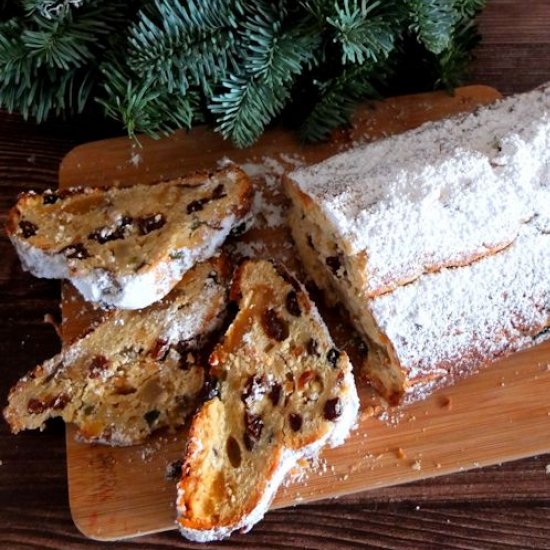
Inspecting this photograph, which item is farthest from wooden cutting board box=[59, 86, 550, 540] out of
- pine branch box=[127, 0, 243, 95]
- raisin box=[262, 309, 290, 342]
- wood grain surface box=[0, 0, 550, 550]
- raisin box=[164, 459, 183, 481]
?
pine branch box=[127, 0, 243, 95]

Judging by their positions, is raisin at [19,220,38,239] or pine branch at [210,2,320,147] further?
raisin at [19,220,38,239]

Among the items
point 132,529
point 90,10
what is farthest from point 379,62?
point 132,529

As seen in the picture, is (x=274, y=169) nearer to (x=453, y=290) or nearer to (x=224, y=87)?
(x=224, y=87)

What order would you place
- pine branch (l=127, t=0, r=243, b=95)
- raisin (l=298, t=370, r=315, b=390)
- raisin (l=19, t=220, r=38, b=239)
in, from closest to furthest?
pine branch (l=127, t=0, r=243, b=95)
raisin (l=298, t=370, r=315, b=390)
raisin (l=19, t=220, r=38, b=239)

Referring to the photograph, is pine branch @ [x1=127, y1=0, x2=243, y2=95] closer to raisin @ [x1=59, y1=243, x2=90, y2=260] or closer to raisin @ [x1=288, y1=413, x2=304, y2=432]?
raisin @ [x1=59, y1=243, x2=90, y2=260]

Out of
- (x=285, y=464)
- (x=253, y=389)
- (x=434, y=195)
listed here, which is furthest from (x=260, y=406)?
(x=434, y=195)

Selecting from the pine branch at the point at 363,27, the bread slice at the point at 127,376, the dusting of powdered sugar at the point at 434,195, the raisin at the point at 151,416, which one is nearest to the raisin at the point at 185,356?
the bread slice at the point at 127,376
